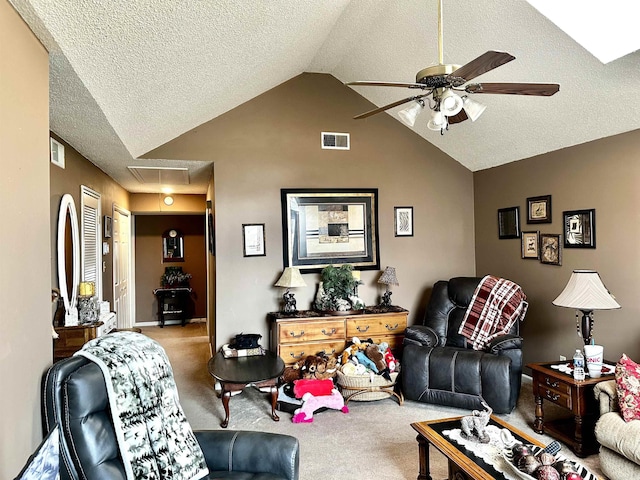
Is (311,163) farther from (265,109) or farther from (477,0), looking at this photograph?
(477,0)

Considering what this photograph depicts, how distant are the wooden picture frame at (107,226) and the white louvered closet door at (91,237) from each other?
26cm

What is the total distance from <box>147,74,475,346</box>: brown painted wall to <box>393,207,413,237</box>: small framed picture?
78mm

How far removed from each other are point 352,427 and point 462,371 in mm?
1056

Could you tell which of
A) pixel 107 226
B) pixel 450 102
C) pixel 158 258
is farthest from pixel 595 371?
pixel 158 258

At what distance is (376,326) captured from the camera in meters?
4.52

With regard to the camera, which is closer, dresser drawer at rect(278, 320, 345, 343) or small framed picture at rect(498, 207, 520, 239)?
dresser drawer at rect(278, 320, 345, 343)

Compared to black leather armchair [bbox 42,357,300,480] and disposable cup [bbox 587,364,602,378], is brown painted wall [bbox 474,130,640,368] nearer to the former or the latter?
disposable cup [bbox 587,364,602,378]

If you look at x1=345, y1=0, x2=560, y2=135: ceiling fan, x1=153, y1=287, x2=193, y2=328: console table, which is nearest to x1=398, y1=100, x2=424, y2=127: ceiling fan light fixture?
x1=345, y1=0, x2=560, y2=135: ceiling fan

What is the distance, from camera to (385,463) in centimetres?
293

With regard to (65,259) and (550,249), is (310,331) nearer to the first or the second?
(65,259)

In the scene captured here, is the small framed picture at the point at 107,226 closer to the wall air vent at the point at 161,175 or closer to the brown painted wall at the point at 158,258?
the wall air vent at the point at 161,175

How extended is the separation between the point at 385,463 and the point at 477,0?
322 centimetres

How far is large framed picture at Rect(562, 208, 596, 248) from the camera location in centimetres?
381

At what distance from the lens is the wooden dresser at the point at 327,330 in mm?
4289
